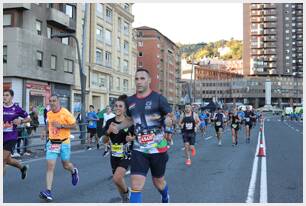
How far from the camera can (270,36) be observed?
145 meters

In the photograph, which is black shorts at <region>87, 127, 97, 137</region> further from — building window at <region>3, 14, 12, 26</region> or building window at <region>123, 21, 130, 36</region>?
building window at <region>123, 21, 130, 36</region>

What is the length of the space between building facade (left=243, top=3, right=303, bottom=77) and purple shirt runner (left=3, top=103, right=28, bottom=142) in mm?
141585

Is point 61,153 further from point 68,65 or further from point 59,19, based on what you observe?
point 68,65

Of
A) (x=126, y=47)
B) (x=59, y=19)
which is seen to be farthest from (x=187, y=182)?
(x=126, y=47)

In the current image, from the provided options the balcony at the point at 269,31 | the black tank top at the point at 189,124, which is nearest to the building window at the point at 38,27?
the black tank top at the point at 189,124

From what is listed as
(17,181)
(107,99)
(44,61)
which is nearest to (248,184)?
(17,181)

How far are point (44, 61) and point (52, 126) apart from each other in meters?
29.2

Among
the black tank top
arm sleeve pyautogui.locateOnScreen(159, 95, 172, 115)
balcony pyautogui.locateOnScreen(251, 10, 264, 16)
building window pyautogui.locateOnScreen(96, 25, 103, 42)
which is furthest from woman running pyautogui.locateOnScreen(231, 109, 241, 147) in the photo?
balcony pyautogui.locateOnScreen(251, 10, 264, 16)

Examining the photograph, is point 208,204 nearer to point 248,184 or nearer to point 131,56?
point 248,184

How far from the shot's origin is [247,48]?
147 m

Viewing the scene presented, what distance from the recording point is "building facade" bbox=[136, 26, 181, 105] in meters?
93.1

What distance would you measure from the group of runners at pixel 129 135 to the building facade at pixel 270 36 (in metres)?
142

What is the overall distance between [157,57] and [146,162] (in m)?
89.0

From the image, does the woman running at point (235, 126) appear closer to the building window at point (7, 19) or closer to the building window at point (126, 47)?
the building window at point (7, 19)
